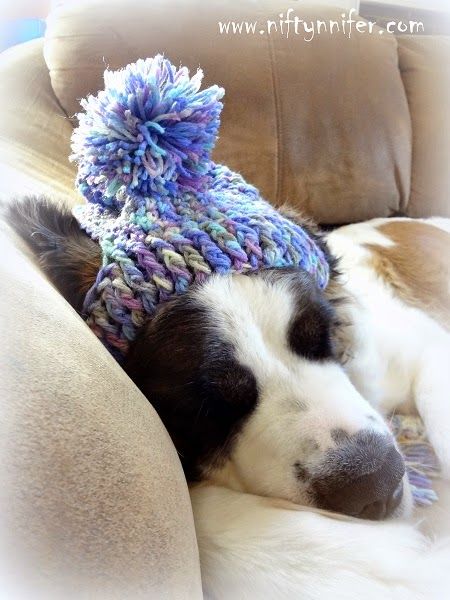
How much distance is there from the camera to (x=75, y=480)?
18.5 inches

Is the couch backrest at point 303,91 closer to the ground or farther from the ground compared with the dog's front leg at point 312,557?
farther from the ground

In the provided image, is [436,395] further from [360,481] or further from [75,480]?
[75,480]

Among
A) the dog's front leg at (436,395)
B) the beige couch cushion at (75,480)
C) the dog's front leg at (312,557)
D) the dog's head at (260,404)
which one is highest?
the beige couch cushion at (75,480)

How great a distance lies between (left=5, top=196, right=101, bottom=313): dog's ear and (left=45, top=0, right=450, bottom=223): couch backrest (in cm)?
77

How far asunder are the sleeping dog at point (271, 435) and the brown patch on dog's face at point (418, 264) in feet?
1.89

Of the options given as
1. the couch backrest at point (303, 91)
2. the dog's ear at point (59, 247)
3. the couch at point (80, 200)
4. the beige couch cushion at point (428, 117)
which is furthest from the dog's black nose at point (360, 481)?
the beige couch cushion at point (428, 117)

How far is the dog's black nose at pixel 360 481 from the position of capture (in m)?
0.77

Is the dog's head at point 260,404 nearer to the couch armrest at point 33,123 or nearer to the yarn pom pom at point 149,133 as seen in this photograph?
the yarn pom pom at point 149,133

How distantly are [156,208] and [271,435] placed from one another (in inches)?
15.8

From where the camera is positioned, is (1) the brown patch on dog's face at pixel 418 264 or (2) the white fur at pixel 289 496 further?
(1) the brown patch on dog's face at pixel 418 264

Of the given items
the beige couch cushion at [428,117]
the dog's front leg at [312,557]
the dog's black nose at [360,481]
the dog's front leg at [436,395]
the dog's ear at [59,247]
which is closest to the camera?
the dog's front leg at [312,557]

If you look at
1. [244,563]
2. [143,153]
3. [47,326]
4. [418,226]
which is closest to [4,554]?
[47,326]

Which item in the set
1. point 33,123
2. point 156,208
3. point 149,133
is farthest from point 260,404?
point 33,123

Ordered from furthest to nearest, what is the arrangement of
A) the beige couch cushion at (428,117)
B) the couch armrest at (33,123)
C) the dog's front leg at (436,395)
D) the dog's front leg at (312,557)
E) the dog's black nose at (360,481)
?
the beige couch cushion at (428,117) < the couch armrest at (33,123) < the dog's front leg at (436,395) < the dog's black nose at (360,481) < the dog's front leg at (312,557)
